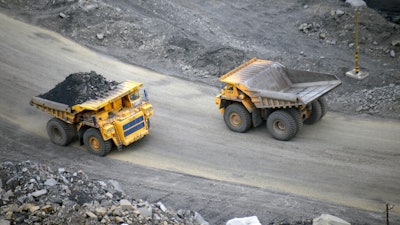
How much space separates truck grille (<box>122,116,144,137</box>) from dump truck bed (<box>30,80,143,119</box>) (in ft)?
2.68

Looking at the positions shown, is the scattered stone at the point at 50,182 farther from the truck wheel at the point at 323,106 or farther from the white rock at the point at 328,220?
the truck wheel at the point at 323,106

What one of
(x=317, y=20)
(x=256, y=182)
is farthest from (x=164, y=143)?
(x=317, y=20)

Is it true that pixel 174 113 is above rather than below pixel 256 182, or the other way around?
above

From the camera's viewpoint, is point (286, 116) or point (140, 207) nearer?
point (140, 207)

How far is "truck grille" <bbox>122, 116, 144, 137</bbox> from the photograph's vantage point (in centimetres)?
1664

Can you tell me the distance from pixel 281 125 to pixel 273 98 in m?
0.90

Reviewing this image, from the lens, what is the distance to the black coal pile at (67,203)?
11945 millimetres

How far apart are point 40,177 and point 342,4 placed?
55.7 feet

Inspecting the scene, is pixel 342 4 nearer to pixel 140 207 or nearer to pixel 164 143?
pixel 164 143

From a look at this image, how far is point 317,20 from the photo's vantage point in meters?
25.3

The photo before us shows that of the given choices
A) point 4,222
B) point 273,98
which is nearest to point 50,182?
point 4,222

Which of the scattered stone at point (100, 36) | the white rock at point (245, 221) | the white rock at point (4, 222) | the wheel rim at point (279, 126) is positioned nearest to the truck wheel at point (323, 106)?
the wheel rim at point (279, 126)

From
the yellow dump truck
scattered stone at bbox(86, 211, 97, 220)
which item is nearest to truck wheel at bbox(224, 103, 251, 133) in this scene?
the yellow dump truck

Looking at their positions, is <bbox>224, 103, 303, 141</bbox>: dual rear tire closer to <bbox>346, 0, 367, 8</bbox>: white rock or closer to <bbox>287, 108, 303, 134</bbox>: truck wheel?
<bbox>287, 108, 303, 134</bbox>: truck wheel
